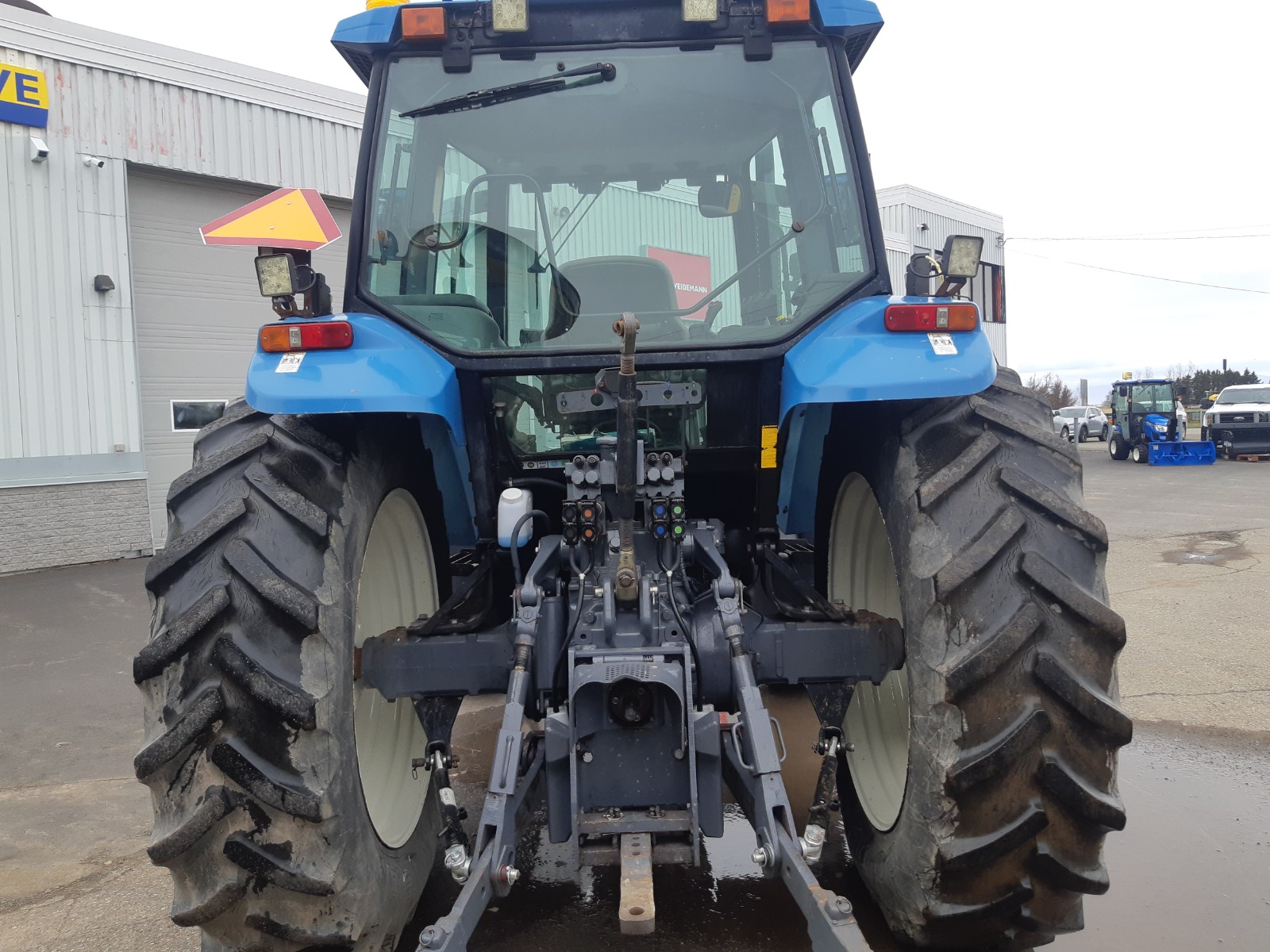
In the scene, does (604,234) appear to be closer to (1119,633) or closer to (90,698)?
(1119,633)

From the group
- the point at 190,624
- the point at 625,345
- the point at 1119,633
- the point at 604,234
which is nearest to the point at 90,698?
the point at 190,624

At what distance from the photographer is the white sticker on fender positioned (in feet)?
7.67

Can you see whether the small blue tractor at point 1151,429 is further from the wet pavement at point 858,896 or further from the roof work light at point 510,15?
the roof work light at point 510,15

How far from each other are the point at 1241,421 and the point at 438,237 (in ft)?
85.5

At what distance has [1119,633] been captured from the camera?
6.80 ft

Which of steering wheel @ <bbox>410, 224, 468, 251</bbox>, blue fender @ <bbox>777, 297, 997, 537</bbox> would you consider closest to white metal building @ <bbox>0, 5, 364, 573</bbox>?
steering wheel @ <bbox>410, 224, 468, 251</bbox>

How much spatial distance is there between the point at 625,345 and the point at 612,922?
1.87m

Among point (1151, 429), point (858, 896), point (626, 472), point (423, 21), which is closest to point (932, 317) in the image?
point (626, 472)

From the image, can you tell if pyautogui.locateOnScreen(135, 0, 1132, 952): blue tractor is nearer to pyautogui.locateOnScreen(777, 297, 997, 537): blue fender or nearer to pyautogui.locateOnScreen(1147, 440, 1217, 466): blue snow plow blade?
pyautogui.locateOnScreen(777, 297, 997, 537): blue fender

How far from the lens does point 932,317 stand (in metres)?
2.38

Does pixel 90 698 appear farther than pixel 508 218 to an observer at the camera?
Yes

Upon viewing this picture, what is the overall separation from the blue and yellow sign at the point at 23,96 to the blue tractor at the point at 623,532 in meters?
7.90

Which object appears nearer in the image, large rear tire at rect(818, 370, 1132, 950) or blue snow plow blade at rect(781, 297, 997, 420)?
large rear tire at rect(818, 370, 1132, 950)

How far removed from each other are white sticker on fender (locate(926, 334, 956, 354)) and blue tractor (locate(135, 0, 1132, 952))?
20 mm
